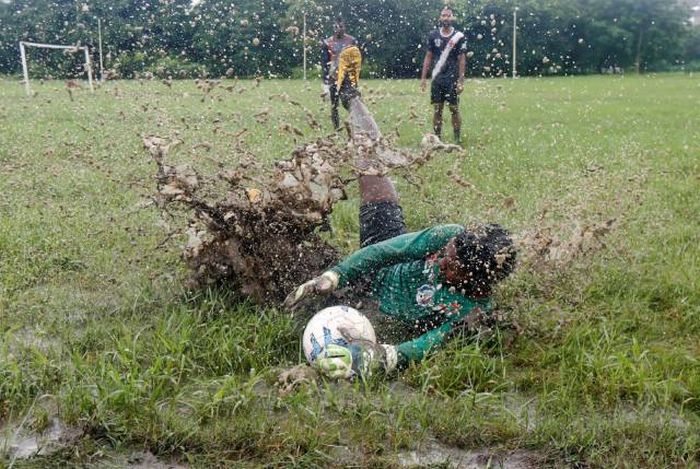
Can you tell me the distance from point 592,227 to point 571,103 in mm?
12705

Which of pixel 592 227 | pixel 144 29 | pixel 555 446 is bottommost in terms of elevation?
pixel 555 446

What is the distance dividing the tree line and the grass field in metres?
2.25

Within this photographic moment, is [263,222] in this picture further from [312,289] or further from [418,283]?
[418,283]

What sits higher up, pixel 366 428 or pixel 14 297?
pixel 14 297

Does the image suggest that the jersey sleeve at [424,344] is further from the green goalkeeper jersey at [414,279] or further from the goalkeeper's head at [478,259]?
the goalkeeper's head at [478,259]

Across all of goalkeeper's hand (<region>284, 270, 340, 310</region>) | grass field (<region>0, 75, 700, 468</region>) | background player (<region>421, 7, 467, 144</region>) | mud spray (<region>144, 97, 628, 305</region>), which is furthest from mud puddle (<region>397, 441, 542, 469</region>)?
background player (<region>421, 7, 467, 144</region>)

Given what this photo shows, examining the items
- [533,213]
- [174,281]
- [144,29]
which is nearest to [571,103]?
[144,29]

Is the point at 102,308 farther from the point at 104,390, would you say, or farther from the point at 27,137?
the point at 27,137

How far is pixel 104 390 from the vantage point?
10.8ft

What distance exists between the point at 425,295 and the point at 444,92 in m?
6.05

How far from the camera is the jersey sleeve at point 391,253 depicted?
4230mm

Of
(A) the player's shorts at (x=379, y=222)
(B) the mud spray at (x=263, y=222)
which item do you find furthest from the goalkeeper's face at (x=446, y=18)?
(B) the mud spray at (x=263, y=222)

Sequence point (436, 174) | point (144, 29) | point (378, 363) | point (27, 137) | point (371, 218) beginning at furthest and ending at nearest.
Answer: point (144, 29) → point (27, 137) → point (436, 174) → point (371, 218) → point (378, 363)

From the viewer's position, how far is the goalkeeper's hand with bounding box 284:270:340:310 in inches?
162
